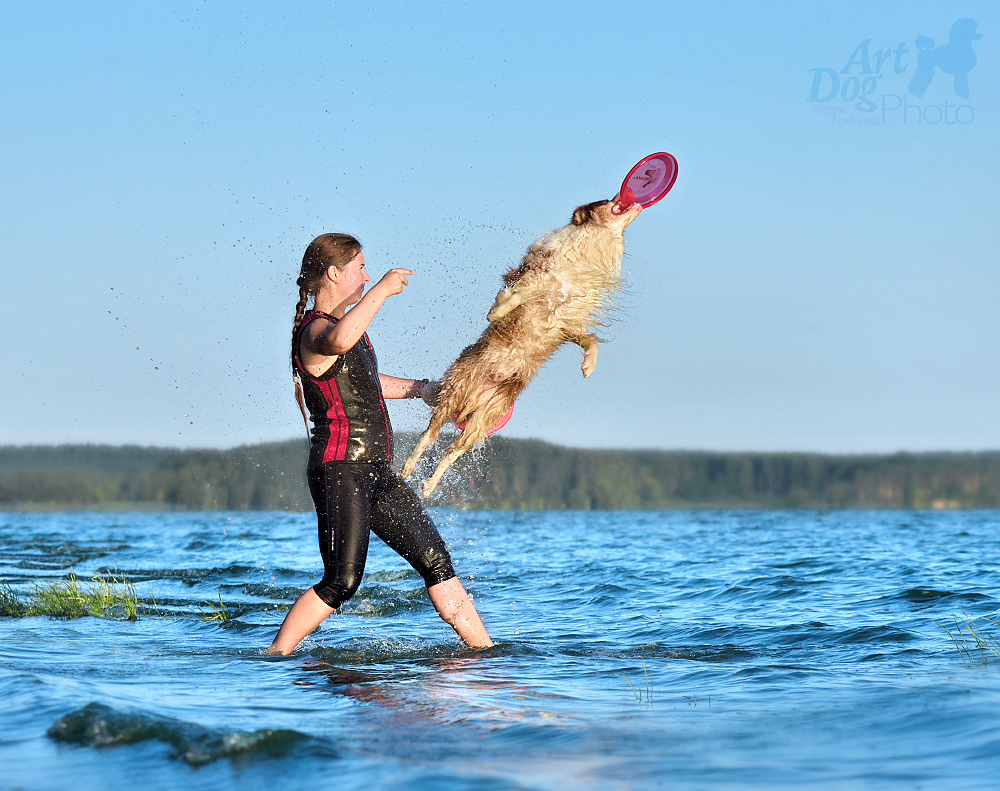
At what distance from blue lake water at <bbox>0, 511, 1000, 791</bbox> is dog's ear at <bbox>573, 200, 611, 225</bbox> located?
2.67 m

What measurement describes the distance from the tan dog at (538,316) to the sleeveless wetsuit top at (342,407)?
0.73 meters

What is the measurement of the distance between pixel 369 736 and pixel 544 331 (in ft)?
9.42

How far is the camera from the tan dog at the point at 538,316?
5.84 metres

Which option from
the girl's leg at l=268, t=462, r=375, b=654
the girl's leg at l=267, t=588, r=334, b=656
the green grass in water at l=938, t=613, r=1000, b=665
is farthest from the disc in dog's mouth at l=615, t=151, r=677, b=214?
the green grass in water at l=938, t=613, r=1000, b=665

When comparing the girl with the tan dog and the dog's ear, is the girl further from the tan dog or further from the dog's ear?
the dog's ear

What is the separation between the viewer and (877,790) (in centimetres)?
312

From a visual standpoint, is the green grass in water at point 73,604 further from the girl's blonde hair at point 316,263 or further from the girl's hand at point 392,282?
the girl's hand at point 392,282

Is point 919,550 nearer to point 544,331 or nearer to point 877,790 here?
point 544,331

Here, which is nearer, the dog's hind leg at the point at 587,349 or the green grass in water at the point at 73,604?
the dog's hind leg at the point at 587,349

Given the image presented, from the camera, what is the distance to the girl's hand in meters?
4.98

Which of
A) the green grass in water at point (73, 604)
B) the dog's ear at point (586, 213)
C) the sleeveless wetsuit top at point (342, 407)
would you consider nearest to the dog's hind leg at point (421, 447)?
the sleeveless wetsuit top at point (342, 407)

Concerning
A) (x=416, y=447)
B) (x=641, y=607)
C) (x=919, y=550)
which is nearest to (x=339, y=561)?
(x=416, y=447)

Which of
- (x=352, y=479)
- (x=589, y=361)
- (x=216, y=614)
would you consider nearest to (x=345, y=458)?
(x=352, y=479)

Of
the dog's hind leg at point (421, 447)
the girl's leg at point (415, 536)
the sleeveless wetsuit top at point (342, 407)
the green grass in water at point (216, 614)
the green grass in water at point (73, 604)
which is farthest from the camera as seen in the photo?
the green grass in water at point (73, 604)
